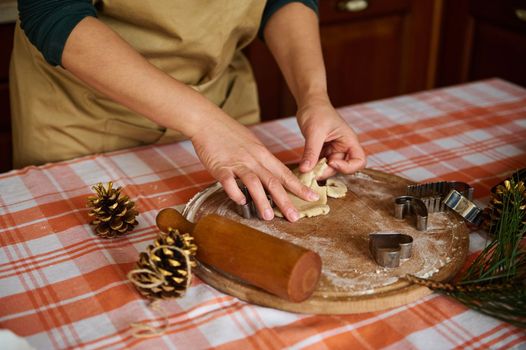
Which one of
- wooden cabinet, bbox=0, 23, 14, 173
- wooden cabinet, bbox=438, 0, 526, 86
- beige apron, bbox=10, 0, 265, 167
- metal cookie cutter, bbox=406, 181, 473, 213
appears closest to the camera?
metal cookie cutter, bbox=406, 181, 473, 213

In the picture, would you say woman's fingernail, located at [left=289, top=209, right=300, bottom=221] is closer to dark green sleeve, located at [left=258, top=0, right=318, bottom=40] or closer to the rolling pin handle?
the rolling pin handle

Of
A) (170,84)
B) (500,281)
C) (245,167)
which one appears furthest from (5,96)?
(500,281)

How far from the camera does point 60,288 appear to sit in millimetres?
840

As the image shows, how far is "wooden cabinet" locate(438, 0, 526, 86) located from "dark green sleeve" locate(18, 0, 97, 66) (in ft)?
5.85

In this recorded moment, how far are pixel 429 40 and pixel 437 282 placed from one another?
2042 millimetres

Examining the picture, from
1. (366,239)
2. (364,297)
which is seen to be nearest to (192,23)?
(366,239)

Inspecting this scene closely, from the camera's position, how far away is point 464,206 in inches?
37.2

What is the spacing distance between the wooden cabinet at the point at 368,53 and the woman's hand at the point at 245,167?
1296mm

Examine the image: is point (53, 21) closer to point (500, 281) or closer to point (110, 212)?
point (110, 212)

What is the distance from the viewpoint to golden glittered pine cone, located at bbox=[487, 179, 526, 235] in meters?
0.91

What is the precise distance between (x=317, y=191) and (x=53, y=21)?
514 mm

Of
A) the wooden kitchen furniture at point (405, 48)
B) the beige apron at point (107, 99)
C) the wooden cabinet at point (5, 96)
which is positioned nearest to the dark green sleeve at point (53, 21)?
the beige apron at point (107, 99)

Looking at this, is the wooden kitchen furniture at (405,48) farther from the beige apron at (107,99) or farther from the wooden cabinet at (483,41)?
the beige apron at (107,99)

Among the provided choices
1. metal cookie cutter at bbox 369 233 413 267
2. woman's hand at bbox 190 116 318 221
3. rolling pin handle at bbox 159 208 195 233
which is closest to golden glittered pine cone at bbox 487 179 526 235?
metal cookie cutter at bbox 369 233 413 267
